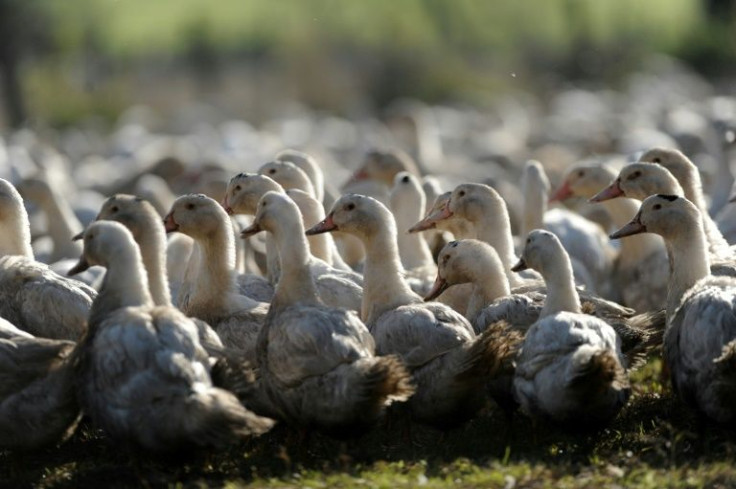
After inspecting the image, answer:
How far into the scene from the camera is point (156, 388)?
25.8 ft

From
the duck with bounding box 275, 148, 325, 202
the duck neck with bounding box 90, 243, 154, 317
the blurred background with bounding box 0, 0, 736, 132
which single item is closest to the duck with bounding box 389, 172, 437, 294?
the duck with bounding box 275, 148, 325, 202

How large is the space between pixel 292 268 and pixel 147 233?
1.05 meters

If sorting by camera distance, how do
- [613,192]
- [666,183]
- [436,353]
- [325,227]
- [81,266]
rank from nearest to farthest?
1. [436,353]
2. [81,266]
3. [325,227]
4. [666,183]
5. [613,192]

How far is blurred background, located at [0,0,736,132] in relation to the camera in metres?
48.9

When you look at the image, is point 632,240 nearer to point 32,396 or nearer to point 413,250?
point 413,250

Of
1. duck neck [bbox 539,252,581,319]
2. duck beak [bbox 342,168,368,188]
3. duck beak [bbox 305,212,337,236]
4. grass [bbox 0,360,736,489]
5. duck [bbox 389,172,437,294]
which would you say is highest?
duck beak [bbox 305,212,337,236]

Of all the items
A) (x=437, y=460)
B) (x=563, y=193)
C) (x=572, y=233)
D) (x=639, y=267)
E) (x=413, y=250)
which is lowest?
(x=437, y=460)

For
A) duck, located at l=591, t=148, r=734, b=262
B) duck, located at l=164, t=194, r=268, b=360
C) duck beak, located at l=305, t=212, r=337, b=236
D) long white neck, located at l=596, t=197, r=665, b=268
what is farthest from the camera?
long white neck, located at l=596, t=197, r=665, b=268

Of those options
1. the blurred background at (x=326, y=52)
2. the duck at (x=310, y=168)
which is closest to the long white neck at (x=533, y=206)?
the duck at (x=310, y=168)

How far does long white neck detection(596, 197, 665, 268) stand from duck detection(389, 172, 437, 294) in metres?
1.67

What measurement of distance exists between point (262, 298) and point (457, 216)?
1716mm

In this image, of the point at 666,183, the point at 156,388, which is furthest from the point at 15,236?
the point at 666,183

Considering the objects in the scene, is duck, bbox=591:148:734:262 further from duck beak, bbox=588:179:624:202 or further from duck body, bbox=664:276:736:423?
duck body, bbox=664:276:736:423

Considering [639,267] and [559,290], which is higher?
[559,290]
